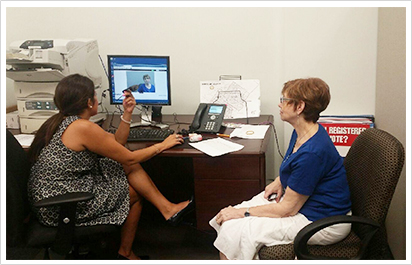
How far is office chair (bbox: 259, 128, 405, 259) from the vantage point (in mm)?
1512

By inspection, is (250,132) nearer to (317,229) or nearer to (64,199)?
(317,229)

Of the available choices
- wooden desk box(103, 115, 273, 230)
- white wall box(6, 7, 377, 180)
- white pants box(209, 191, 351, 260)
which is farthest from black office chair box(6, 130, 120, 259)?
white wall box(6, 7, 377, 180)

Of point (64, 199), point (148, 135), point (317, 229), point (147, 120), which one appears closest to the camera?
point (317, 229)

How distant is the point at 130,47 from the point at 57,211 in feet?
4.94

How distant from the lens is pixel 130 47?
2992 millimetres

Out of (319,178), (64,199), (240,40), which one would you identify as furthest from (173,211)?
(240,40)

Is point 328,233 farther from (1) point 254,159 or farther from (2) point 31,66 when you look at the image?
(2) point 31,66

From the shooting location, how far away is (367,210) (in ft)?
5.21

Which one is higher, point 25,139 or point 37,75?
point 37,75

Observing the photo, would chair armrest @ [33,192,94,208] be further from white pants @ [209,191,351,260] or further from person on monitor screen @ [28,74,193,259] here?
white pants @ [209,191,351,260]

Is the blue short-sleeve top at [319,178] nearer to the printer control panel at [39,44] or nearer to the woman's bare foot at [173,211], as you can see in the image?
the woman's bare foot at [173,211]

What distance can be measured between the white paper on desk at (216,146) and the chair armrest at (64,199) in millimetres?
645

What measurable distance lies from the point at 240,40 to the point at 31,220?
1.78 meters

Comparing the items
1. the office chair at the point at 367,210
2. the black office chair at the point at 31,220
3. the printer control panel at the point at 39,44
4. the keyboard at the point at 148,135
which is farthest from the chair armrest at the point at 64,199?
the printer control panel at the point at 39,44
